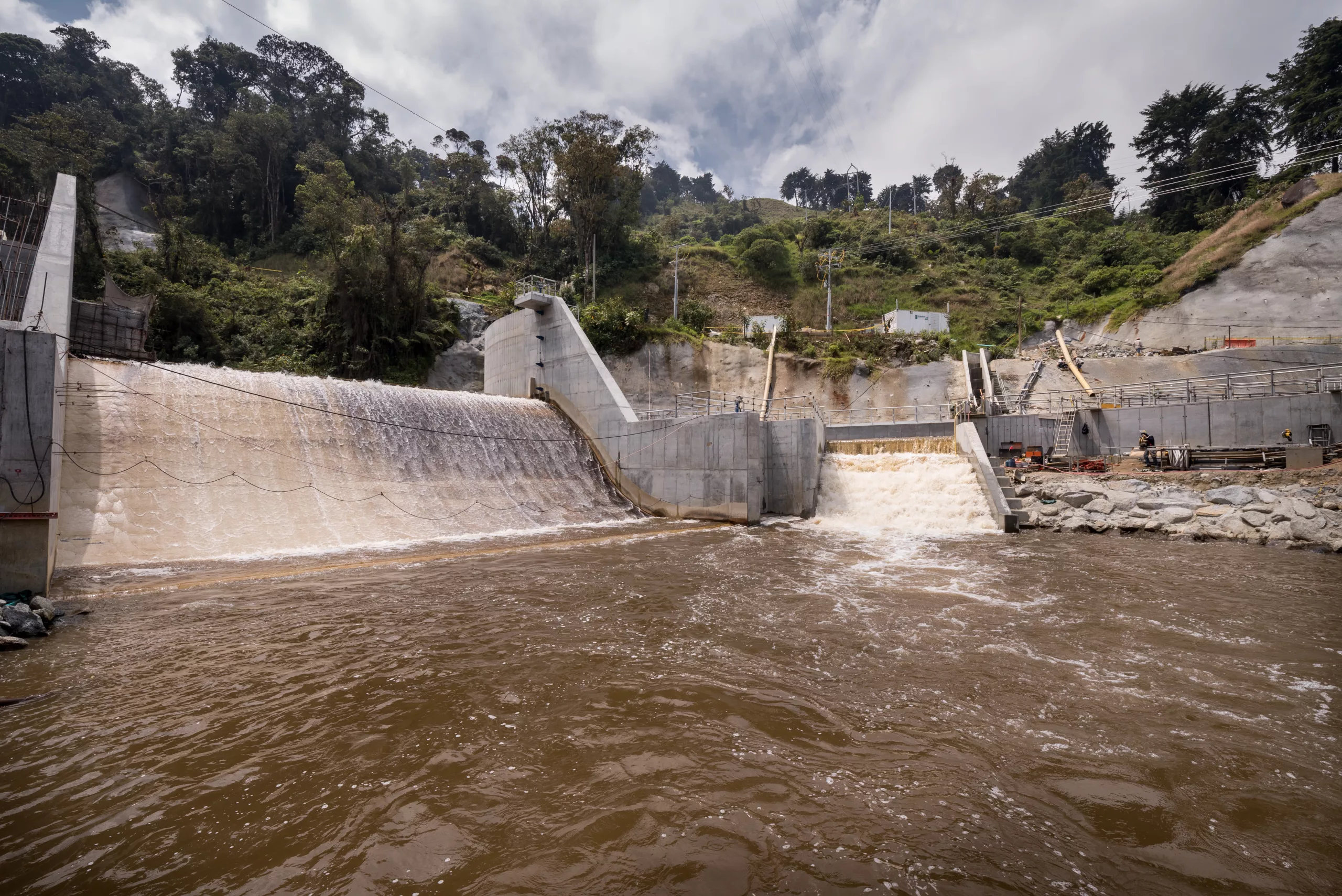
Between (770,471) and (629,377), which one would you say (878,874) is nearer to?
(770,471)

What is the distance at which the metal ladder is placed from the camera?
19547 millimetres

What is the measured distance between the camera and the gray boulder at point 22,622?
5082 millimetres

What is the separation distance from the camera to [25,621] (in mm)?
5145

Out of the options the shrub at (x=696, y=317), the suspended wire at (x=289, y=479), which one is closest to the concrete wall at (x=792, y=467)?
the suspended wire at (x=289, y=479)

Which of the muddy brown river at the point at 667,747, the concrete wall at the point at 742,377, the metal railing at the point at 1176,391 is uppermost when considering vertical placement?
the concrete wall at the point at 742,377

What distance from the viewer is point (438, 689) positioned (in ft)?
14.0

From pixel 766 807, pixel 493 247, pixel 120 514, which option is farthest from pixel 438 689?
pixel 493 247

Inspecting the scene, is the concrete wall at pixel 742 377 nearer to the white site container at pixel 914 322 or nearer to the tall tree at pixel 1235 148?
the white site container at pixel 914 322

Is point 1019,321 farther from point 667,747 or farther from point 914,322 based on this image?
point 667,747

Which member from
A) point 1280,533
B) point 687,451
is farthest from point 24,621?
point 1280,533

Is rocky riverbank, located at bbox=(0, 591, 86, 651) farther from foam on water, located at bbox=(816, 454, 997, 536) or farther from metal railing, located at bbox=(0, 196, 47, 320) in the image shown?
foam on water, located at bbox=(816, 454, 997, 536)

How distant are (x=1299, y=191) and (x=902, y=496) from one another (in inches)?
1282

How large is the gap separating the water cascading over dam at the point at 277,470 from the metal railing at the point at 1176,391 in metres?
19.1

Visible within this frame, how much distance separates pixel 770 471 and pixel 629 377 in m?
13.9
